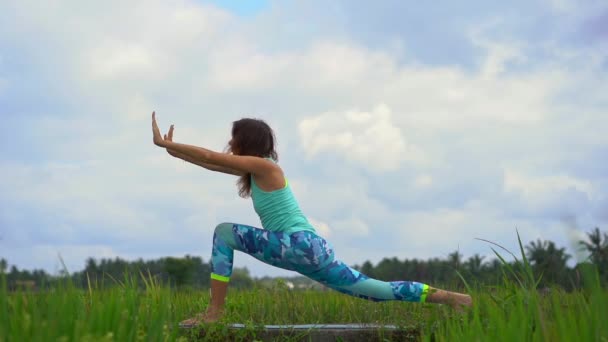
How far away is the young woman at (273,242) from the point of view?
18.3ft

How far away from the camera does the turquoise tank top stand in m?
5.66

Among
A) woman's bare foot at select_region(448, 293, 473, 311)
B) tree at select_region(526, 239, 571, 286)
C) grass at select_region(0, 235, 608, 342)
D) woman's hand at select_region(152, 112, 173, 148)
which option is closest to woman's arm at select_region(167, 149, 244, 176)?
woman's hand at select_region(152, 112, 173, 148)

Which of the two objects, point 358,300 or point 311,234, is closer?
point 311,234

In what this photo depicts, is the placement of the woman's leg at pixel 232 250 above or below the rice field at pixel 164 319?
above

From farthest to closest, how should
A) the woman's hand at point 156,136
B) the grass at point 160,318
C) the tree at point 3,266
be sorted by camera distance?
the woman's hand at point 156,136, the tree at point 3,266, the grass at point 160,318

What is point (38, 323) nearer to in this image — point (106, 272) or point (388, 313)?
point (106, 272)

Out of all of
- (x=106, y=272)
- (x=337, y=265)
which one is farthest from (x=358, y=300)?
(x=106, y=272)

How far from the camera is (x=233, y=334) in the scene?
5.53 meters

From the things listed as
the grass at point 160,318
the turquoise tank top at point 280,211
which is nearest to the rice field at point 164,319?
the grass at point 160,318

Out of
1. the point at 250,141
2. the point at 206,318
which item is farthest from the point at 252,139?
the point at 206,318

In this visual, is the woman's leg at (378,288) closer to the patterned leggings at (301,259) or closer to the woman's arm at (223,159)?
the patterned leggings at (301,259)

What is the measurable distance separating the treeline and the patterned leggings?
0.41 metres

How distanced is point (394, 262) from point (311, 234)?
20.9 meters

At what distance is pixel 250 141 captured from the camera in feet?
19.3
